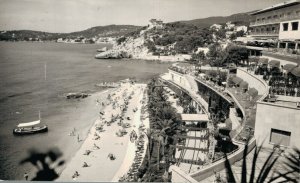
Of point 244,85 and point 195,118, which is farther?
point 195,118

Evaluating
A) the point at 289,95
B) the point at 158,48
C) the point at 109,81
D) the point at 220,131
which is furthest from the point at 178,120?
the point at 158,48

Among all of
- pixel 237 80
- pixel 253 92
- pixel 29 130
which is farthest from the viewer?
pixel 29 130

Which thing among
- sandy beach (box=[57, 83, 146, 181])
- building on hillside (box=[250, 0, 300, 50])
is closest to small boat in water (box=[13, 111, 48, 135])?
sandy beach (box=[57, 83, 146, 181])

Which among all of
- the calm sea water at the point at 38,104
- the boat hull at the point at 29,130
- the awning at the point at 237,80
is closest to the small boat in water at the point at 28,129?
the boat hull at the point at 29,130

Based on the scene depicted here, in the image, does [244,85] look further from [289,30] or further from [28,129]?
[28,129]

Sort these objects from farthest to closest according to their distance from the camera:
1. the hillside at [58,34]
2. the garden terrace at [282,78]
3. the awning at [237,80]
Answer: the awning at [237,80], the hillside at [58,34], the garden terrace at [282,78]

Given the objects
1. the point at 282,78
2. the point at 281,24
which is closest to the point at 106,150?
the point at 282,78

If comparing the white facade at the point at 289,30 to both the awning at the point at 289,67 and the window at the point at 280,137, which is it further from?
the window at the point at 280,137
